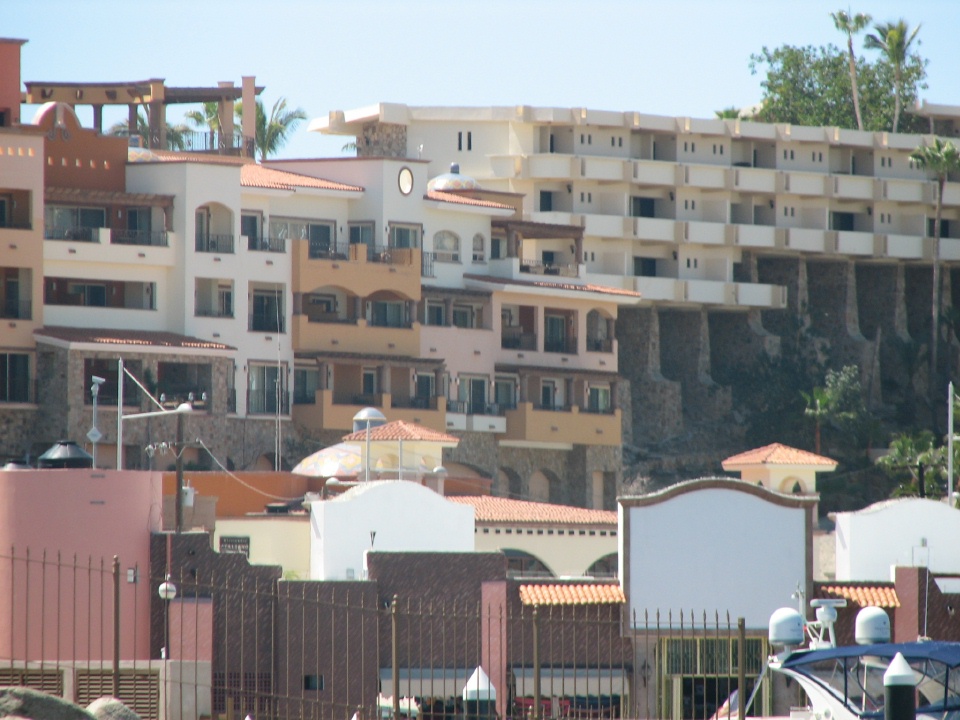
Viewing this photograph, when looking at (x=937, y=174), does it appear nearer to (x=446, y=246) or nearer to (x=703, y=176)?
(x=703, y=176)

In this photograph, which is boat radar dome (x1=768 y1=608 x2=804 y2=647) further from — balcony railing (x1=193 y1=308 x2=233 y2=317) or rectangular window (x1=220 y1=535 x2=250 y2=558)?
balcony railing (x1=193 y1=308 x2=233 y2=317)

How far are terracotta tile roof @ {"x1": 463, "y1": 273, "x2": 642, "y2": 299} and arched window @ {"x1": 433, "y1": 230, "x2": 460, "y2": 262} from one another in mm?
949

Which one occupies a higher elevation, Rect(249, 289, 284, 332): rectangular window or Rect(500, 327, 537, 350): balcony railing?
Rect(249, 289, 284, 332): rectangular window

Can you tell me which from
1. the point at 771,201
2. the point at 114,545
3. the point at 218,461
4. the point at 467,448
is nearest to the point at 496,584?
the point at 114,545

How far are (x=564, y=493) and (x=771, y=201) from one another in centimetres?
2342

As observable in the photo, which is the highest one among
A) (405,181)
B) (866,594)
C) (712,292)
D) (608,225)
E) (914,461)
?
(405,181)

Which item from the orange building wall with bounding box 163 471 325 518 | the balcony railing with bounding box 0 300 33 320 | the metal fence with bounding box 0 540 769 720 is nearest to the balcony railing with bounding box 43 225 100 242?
the balcony railing with bounding box 0 300 33 320

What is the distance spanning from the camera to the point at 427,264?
78.2 metres

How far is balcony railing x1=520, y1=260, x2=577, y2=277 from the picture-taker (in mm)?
82562

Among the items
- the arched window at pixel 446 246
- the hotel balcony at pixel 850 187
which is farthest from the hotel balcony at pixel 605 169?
the arched window at pixel 446 246

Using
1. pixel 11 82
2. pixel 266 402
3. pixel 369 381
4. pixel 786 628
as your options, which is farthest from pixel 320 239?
pixel 786 628

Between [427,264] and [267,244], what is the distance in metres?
7.37

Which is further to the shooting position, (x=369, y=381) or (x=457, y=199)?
(x=457, y=199)

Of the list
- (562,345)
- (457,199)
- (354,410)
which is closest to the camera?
(354,410)
